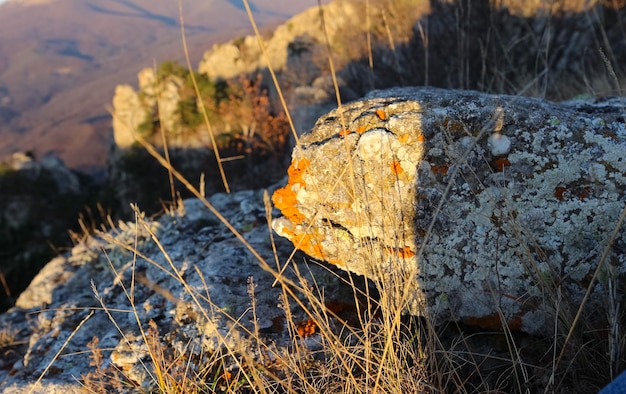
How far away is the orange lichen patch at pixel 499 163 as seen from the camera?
5.51 feet

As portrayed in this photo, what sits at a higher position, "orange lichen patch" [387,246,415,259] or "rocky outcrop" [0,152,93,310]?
"orange lichen patch" [387,246,415,259]

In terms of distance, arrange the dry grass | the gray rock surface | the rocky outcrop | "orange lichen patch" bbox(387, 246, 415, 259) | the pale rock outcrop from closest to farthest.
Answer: the dry grass
"orange lichen patch" bbox(387, 246, 415, 259)
the gray rock surface
the rocky outcrop
the pale rock outcrop

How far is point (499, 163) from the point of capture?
1687mm

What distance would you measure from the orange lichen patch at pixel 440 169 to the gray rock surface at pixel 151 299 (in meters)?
0.74

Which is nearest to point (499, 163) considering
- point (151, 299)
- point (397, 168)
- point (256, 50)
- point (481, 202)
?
point (481, 202)

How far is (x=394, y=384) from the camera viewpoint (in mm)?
1327

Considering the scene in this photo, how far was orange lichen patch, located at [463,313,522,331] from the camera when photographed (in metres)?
1.63

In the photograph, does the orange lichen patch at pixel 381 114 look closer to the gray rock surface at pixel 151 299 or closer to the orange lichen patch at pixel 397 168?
the orange lichen patch at pixel 397 168

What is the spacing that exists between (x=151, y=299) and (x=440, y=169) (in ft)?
5.63

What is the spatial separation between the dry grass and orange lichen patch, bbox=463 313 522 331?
2cm

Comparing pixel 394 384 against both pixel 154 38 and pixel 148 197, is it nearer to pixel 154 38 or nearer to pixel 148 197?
pixel 148 197

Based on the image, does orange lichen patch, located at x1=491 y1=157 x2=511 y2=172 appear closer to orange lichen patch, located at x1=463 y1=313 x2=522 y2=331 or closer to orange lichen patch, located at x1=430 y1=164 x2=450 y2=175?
orange lichen patch, located at x1=430 y1=164 x2=450 y2=175

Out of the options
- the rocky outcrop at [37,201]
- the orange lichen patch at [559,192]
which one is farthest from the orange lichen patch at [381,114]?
the rocky outcrop at [37,201]

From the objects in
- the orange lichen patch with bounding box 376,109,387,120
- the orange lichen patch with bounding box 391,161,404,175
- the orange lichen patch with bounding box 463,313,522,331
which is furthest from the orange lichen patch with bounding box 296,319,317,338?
the orange lichen patch with bounding box 376,109,387,120
